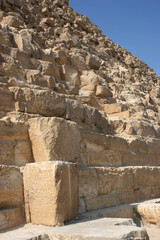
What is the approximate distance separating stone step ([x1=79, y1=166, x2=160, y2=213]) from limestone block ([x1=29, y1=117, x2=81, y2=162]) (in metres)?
0.56

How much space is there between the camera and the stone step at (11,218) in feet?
10.6

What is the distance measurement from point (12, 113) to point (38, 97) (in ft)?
2.46

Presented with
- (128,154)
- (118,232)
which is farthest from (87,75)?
(118,232)

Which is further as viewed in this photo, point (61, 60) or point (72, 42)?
point (72, 42)

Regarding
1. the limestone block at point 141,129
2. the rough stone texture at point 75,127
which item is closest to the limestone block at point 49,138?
the rough stone texture at point 75,127

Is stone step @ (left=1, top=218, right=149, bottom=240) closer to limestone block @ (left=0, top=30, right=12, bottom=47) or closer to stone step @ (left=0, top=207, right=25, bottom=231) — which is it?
stone step @ (left=0, top=207, right=25, bottom=231)

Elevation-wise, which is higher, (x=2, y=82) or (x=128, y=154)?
(x=2, y=82)

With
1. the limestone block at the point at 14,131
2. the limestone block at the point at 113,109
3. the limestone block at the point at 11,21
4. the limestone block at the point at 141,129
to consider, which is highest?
the limestone block at the point at 11,21

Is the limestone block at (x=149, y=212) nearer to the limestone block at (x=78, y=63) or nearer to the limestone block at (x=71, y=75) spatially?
the limestone block at (x=71, y=75)

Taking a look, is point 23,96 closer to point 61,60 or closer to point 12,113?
point 12,113

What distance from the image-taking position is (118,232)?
2.92 m

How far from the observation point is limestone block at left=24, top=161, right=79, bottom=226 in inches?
131

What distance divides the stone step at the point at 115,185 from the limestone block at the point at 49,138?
22.0 inches

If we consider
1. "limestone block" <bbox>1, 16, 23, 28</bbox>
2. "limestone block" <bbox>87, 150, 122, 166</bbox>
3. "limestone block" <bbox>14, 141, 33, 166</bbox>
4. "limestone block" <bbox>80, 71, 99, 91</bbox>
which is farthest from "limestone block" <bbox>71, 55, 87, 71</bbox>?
"limestone block" <bbox>14, 141, 33, 166</bbox>
